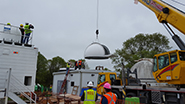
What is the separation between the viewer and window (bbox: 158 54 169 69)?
8.74 metres

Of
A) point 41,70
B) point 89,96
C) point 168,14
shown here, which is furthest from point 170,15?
point 41,70

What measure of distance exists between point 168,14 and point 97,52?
12246 mm

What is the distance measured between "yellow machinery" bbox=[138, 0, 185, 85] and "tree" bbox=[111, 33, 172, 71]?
19.7 metres

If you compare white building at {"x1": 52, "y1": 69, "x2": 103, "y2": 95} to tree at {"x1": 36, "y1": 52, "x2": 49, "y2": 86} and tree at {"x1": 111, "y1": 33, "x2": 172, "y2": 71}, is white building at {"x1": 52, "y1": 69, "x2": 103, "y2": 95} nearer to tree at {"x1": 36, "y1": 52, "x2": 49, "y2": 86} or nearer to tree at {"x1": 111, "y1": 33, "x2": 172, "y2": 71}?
tree at {"x1": 111, "y1": 33, "x2": 172, "y2": 71}

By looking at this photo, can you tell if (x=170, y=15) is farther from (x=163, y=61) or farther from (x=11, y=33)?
(x=11, y=33)

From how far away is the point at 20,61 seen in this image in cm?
991

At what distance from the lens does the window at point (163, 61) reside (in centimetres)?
874

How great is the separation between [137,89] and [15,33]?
973cm

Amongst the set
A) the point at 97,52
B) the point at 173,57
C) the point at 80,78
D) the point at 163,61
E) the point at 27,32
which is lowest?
the point at 80,78

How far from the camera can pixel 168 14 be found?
10250 millimetres

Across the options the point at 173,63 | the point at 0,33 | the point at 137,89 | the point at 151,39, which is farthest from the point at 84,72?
the point at 151,39

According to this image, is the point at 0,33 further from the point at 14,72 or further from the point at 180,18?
the point at 180,18

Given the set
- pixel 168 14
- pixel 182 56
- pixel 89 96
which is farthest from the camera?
pixel 168 14

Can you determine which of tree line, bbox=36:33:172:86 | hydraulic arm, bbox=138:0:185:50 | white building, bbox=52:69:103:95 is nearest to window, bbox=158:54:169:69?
hydraulic arm, bbox=138:0:185:50
